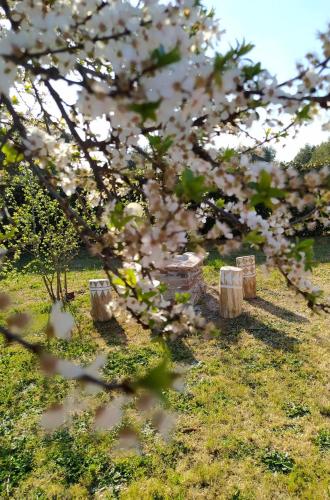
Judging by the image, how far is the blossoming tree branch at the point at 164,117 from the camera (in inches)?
35.3

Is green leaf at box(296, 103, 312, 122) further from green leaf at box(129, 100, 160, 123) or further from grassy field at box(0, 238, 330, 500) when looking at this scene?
grassy field at box(0, 238, 330, 500)

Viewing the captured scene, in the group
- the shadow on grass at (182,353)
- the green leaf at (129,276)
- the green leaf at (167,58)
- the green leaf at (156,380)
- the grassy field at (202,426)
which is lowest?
the grassy field at (202,426)

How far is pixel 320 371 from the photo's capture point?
4.96 meters

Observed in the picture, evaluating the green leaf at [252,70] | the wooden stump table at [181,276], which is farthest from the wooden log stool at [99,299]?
the green leaf at [252,70]

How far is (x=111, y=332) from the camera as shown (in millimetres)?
6391

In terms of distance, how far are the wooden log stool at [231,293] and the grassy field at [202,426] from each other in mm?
301

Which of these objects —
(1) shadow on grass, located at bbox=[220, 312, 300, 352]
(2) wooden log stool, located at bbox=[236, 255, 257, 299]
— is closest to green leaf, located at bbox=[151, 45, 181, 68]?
(1) shadow on grass, located at bbox=[220, 312, 300, 352]

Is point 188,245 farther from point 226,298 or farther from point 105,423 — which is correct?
point 226,298

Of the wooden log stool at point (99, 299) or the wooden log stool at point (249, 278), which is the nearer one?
the wooden log stool at point (99, 299)

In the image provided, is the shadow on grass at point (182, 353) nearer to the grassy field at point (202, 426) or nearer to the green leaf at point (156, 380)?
the grassy field at point (202, 426)

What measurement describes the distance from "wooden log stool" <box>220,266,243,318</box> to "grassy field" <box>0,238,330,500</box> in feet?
0.99

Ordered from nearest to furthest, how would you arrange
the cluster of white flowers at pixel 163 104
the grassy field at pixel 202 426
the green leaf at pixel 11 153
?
1. the cluster of white flowers at pixel 163 104
2. the green leaf at pixel 11 153
3. the grassy field at pixel 202 426

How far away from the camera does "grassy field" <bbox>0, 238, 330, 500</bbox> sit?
11.2 feet

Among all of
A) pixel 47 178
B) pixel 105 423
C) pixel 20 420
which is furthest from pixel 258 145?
pixel 20 420
